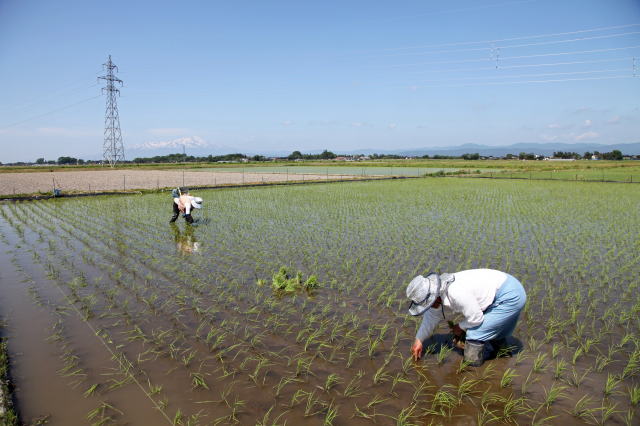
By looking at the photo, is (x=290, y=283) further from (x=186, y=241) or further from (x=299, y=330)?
(x=186, y=241)

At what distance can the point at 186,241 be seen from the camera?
8.77 meters

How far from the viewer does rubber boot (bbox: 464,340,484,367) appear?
356 cm

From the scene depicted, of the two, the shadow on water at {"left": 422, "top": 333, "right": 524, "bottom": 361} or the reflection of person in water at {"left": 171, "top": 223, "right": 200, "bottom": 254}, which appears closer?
the shadow on water at {"left": 422, "top": 333, "right": 524, "bottom": 361}

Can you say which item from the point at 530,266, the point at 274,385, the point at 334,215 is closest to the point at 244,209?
the point at 334,215

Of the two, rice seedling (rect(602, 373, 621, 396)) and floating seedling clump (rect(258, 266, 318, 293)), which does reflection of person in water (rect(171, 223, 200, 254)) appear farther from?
rice seedling (rect(602, 373, 621, 396))

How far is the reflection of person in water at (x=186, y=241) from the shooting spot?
26.1 ft

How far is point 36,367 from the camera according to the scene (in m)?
3.61

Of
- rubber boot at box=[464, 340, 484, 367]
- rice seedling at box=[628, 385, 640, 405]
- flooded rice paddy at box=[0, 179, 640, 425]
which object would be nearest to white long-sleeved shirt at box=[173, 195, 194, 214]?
flooded rice paddy at box=[0, 179, 640, 425]

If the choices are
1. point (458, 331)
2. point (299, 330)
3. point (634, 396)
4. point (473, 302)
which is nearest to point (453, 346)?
point (458, 331)

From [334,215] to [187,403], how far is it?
9.55m

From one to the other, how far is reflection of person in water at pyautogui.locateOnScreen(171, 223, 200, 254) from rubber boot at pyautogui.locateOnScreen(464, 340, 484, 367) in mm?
5828

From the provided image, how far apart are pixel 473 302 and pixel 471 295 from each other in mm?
62

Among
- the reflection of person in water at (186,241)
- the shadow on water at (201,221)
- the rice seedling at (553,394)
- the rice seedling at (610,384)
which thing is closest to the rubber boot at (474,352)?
the rice seedling at (553,394)

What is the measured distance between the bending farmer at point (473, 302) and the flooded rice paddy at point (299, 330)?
385mm
